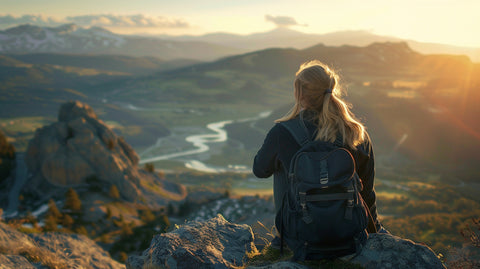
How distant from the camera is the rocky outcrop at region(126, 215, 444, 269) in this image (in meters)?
4.31

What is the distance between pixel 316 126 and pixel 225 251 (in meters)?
2.41

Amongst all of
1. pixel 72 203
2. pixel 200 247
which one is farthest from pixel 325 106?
pixel 72 203

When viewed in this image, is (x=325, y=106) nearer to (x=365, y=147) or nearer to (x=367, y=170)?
(x=365, y=147)

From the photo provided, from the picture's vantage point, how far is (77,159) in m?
53.9

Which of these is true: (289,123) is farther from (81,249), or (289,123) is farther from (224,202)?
(224,202)

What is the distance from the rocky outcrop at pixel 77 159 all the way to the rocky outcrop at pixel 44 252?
43.8 metres

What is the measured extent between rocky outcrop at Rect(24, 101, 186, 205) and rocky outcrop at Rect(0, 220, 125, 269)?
43820 mm

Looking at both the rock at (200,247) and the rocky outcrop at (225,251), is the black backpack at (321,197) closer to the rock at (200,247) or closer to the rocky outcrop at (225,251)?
the rocky outcrop at (225,251)

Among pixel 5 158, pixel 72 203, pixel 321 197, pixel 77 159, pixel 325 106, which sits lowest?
pixel 72 203

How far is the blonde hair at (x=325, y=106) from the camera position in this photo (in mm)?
4070

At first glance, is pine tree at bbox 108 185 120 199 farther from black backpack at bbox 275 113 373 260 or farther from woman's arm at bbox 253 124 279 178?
black backpack at bbox 275 113 373 260

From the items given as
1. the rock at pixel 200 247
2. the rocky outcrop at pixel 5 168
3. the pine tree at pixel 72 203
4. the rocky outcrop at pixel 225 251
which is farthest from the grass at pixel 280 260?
the rocky outcrop at pixel 5 168

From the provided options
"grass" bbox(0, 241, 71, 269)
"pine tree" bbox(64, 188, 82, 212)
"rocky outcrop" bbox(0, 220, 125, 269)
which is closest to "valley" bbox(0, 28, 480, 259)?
"pine tree" bbox(64, 188, 82, 212)

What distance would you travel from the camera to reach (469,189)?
275 ft
